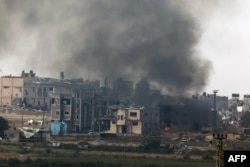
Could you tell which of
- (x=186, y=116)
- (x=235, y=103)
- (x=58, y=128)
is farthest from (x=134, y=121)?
(x=235, y=103)

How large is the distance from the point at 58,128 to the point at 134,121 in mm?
6846

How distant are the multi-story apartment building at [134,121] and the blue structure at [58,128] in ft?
14.8

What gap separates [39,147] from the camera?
54812 mm

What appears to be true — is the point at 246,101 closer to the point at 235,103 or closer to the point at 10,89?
the point at 235,103

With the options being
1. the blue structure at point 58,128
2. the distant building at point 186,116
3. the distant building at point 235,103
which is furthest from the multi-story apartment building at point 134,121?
the distant building at point 235,103

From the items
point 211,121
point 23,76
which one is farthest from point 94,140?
point 23,76

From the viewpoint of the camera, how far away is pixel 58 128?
7044cm

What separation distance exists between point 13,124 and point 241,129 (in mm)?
19528

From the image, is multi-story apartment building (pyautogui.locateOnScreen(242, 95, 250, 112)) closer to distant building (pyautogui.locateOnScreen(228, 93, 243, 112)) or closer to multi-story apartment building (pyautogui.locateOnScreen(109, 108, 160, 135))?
distant building (pyautogui.locateOnScreen(228, 93, 243, 112))

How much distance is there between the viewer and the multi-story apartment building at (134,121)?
233 feet

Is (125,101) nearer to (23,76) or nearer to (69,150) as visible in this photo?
(23,76)

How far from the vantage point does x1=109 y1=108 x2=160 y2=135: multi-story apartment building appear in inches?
2793

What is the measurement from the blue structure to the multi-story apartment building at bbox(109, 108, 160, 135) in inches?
177

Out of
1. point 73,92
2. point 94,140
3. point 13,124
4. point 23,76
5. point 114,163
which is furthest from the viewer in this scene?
point 23,76
